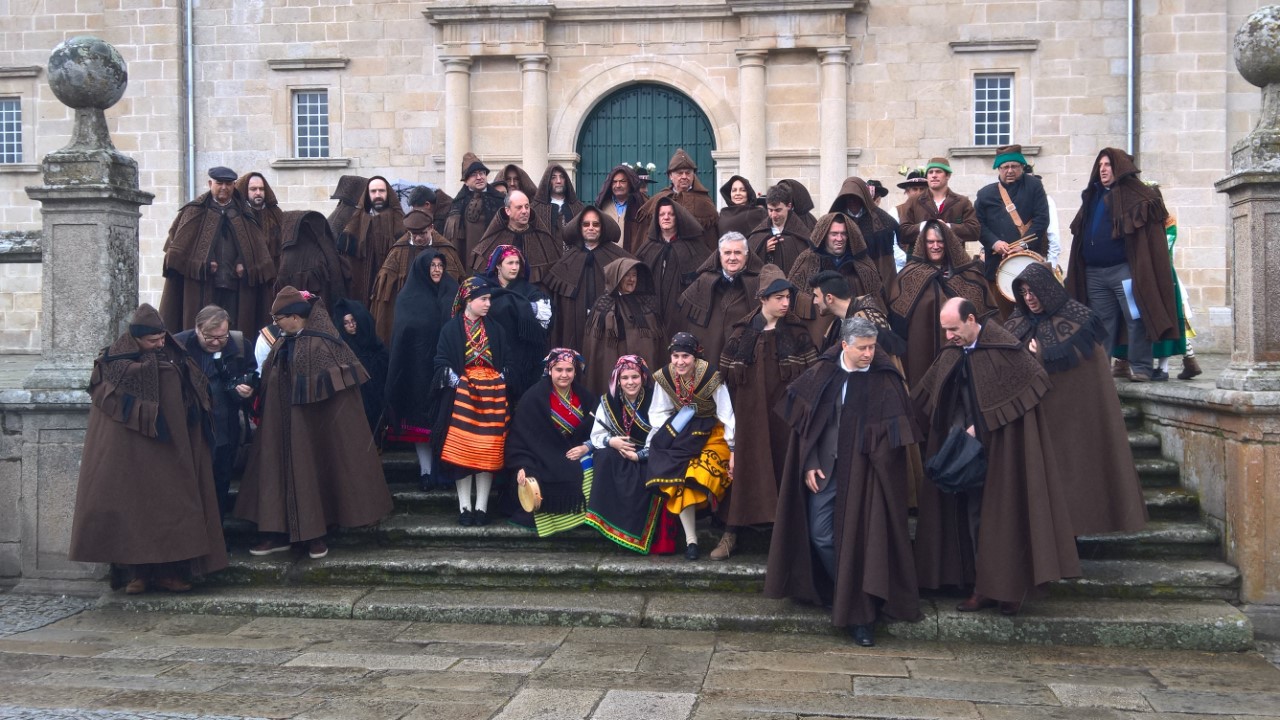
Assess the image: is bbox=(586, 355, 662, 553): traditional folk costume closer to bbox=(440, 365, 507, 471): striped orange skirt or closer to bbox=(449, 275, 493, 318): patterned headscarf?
bbox=(440, 365, 507, 471): striped orange skirt

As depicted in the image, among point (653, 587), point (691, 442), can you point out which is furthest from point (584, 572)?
point (691, 442)

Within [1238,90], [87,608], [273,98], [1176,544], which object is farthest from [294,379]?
[1238,90]

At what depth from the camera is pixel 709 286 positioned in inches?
324

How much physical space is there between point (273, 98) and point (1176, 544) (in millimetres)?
12855

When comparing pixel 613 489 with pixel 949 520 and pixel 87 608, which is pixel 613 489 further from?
pixel 87 608

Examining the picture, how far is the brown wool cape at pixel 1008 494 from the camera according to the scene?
6496mm

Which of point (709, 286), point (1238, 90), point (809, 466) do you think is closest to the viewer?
point (809, 466)

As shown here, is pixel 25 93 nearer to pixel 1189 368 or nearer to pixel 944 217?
pixel 944 217

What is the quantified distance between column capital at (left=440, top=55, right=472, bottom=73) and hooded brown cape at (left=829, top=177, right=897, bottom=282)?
25.5 ft

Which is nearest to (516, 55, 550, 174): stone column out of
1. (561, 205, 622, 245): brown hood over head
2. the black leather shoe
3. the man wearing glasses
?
(561, 205, 622, 245): brown hood over head

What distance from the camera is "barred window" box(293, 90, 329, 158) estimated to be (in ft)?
52.9

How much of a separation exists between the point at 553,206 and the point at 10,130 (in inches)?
411

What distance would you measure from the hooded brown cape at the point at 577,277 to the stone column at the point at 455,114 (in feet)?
22.1

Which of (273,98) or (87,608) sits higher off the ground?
(273,98)
